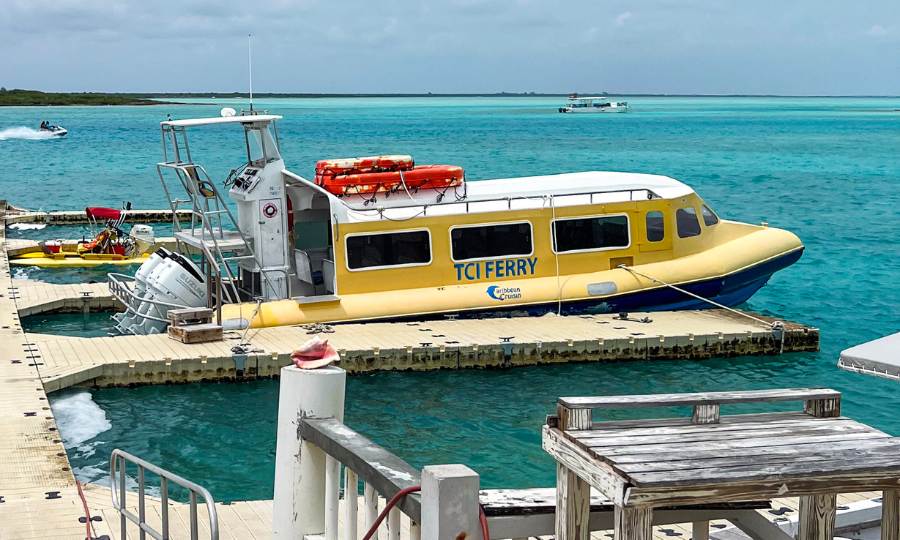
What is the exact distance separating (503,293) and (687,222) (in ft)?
11.7

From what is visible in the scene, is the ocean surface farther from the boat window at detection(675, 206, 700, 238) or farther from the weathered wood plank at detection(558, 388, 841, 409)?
the weathered wood plank at detection(558, 388, 841, 409)

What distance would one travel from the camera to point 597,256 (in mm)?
18656

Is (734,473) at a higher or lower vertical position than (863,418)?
higher

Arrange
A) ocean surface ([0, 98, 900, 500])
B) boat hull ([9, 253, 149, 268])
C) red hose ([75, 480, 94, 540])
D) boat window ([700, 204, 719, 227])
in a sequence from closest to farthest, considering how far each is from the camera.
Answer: red hose ([75, 480, 94, 540])
ocean surface ([0, 98, 900, 500])
boat window ([700, 204, 719, 227])
boat hull ([9, 253, 149, 268])

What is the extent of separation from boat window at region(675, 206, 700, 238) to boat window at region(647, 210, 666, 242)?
0.29 m

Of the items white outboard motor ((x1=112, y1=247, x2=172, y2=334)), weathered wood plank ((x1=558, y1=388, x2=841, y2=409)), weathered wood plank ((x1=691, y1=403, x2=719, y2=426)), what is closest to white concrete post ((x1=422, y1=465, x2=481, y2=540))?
weathered wood plank ((x1=558, y1=388, x2=841, y2=409))

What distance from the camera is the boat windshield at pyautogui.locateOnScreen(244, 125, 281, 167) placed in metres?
17.5

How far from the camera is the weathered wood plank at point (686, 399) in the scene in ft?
12.6

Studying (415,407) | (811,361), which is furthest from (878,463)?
(811,361)

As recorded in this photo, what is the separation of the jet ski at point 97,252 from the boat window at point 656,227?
13211mm

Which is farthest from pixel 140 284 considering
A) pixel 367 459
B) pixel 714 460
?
pixel 714 460

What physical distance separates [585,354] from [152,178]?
5723 centimetres

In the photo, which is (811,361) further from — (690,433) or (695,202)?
(690,433)

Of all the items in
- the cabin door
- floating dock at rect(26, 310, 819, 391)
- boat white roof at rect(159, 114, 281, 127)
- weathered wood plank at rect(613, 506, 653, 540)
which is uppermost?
boat white roof at rect(159, 114, 281, 127)
